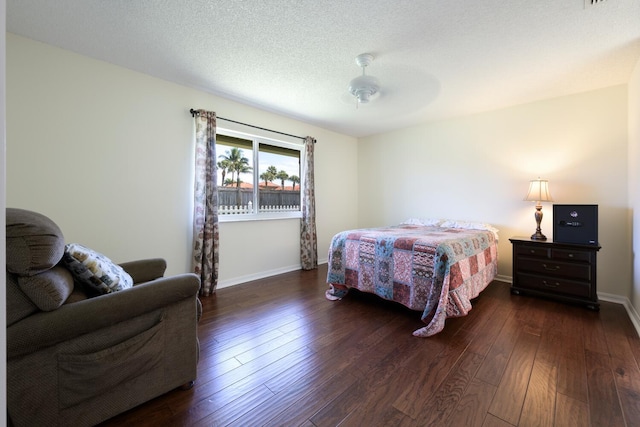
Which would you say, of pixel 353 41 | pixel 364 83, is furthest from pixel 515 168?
pixel 353 41

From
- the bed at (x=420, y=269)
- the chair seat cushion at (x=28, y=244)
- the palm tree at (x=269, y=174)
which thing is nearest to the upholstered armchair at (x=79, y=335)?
the chair seat cushion at (x=28, y=244)

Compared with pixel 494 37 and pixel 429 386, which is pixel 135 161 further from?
pixel 494 37

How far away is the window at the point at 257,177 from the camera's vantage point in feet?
11.2

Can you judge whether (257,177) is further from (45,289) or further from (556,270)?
(556,270)

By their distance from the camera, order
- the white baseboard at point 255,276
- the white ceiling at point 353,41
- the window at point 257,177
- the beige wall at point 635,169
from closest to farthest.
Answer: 1. the white ceiling at point 353,41
2. the beige wall at point 635,169
3. the white baseboard at point 255,276
4. the window at point 257,177

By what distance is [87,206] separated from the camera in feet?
7.85

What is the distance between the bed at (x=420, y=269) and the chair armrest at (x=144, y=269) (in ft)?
5.56

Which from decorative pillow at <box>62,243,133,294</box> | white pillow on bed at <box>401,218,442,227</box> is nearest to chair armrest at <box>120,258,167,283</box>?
decorative pillow at <box>62,243,133,294</box>

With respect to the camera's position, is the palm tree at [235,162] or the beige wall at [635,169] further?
the palm tree at [235,162]

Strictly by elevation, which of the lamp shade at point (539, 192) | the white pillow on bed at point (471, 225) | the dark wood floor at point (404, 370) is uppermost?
the lamp shade at point (539, 192)

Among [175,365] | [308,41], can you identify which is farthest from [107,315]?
[308,41]

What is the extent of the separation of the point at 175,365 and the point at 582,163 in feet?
14.4

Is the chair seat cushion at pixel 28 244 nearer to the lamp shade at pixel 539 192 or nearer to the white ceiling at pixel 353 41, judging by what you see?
the white ceiling at pixel 353 41

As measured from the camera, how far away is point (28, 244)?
101 centimetres
